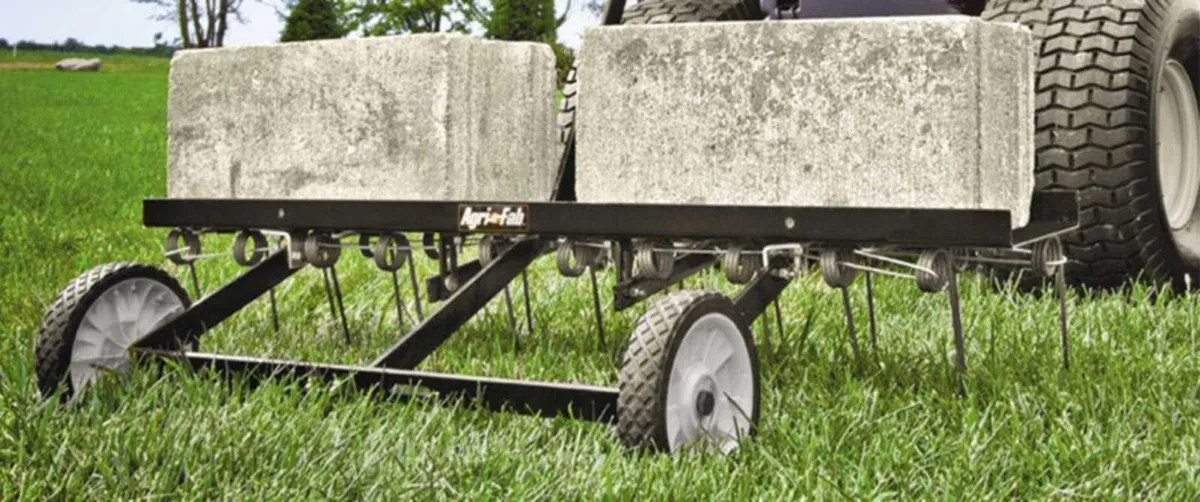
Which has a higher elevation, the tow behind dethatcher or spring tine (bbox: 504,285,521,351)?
the tow behind dethatcher

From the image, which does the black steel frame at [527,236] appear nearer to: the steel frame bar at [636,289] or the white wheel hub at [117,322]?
the steel frame bar at [636,289]

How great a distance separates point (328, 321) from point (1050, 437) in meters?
2.60

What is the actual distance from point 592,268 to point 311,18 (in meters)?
48.1

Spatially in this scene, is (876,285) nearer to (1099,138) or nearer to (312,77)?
(1099,138)

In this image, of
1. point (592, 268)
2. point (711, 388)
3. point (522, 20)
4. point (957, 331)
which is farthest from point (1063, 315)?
point (522, 20)

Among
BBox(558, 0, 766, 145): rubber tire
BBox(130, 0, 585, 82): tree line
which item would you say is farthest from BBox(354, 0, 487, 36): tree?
BBox(558, 0, 766, 145): rubber tire

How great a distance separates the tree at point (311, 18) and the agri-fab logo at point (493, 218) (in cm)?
4753

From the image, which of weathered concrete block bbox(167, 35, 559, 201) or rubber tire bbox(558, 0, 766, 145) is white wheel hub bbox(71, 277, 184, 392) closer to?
weathered concrete block bbox(167, 35, 559, 201)

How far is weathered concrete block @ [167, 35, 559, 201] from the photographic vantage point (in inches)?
142

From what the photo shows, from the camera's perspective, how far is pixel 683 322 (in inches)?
117

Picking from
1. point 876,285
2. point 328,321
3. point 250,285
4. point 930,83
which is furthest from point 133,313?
point 876,285

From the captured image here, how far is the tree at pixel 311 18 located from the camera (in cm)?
5016

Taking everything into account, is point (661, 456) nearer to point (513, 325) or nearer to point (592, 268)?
point (592, 268)

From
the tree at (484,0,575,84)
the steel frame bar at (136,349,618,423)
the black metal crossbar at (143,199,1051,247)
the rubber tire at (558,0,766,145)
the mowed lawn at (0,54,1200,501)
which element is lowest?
the mowed lawn at (0,54,1200,501)
